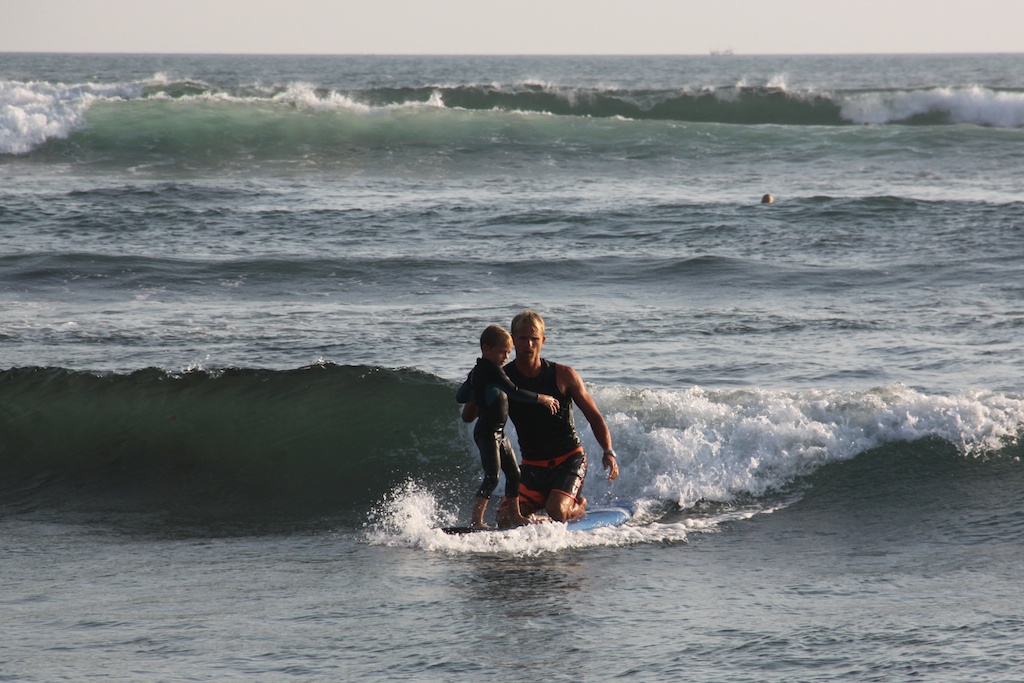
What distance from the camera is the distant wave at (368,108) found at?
92.5 feet

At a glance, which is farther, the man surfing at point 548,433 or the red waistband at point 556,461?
the red waistband at point 556,461

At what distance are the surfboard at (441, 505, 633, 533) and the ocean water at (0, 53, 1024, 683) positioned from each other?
10cm

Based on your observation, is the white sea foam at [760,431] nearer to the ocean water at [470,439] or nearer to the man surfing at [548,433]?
the ocean water at [470,439]

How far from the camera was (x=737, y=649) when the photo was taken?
16.6 ft

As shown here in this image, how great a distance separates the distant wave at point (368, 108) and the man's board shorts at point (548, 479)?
882 inches

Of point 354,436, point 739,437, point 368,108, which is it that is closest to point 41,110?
point 368,108

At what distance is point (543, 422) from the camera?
6.72 metres

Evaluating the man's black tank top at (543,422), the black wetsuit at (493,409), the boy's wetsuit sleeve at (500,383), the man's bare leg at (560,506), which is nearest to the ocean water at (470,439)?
the man's bare leg at (560,506)

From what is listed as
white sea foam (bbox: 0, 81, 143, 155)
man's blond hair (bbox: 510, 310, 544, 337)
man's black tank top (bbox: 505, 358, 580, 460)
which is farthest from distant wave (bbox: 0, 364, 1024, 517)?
white sea foam (bbox: 0, 81, 143, 155)

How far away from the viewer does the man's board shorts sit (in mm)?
6828

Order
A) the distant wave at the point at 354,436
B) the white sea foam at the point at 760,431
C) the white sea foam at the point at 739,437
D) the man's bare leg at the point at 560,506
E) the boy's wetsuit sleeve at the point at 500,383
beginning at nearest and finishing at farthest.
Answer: the boy's wetsuit sleeve at the point at 500,383
the man's bare leg at the point at 560,506
the white sea foam at the point at 739,437
the white sea foam at the point at 760,431
the distant wave at the point at 354,436

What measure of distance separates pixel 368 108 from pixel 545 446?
2613 centimetres

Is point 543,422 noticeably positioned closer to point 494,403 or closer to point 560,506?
point 494,403

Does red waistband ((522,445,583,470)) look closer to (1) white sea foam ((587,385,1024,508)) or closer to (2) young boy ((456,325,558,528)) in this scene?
(2) young boy ((456,325,558,528))
